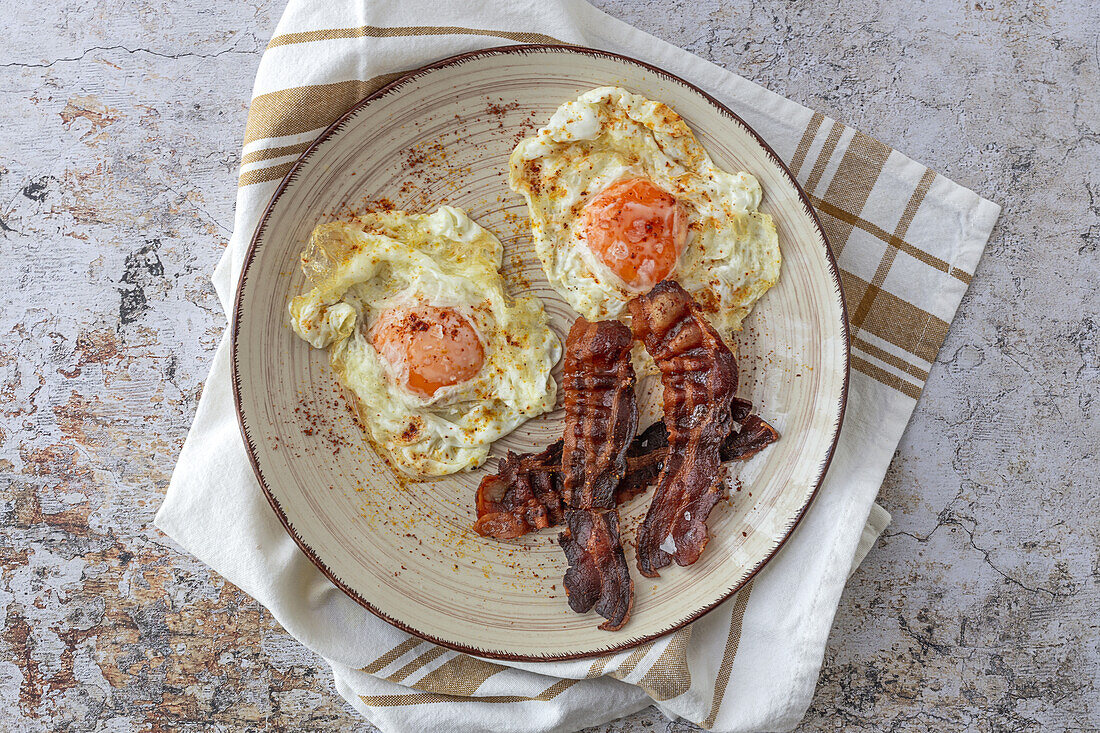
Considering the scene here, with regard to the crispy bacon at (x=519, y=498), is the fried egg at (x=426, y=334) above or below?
above

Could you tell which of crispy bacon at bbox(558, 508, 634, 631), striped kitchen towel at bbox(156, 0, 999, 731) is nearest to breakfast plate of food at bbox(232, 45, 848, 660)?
crispy bacon at bbox(558, 508, 634, 631)

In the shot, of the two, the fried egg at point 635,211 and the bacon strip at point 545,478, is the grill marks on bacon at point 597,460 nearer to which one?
the bacon strip at point 545,478

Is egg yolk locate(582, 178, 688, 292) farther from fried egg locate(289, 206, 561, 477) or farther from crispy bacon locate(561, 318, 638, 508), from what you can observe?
fried egg locate(289, 206, 561, 477)

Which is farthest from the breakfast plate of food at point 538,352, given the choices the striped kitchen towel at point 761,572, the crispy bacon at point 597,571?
the striped kitchen towel at point 761,572

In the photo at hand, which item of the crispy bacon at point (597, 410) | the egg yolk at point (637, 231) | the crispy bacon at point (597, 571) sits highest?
the egg yolk at point (637, 231)

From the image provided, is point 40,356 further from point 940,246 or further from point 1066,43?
point 1066,43

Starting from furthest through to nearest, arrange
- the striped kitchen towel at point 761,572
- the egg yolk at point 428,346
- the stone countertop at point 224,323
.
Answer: the stone countertop at point 224,323
the striped kitchen towel at point 761,572
the egg yolk at point 428,346

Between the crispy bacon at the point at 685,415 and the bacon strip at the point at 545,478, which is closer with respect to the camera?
the crispy bacon at the point at 685,415

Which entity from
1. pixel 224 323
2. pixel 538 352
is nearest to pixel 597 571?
pixel 538 352

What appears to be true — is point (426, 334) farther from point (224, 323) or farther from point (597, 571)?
point (597, 571)

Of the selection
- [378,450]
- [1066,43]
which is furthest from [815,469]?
[1066,43]
